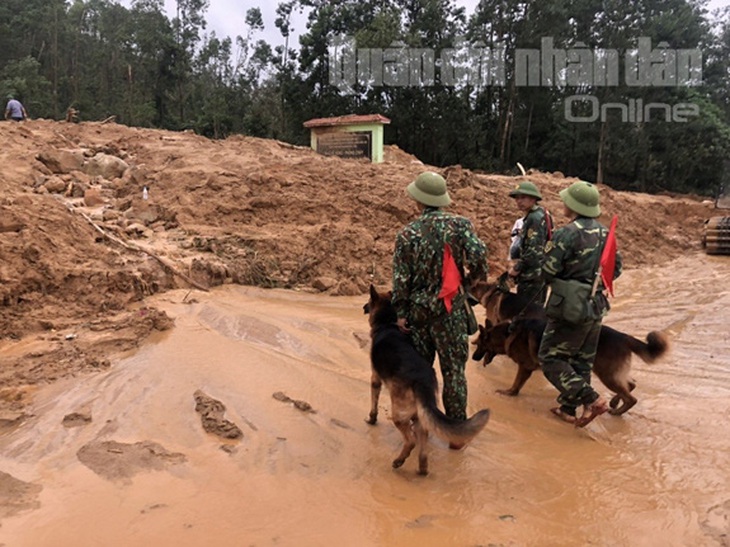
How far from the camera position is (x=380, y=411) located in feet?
15.4

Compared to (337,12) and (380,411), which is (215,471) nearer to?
(380,411)

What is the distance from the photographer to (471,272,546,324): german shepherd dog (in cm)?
547

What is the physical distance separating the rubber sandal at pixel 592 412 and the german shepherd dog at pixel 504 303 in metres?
1.09

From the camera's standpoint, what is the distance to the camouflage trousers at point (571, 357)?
432cm

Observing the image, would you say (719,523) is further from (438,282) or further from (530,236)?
(530,236)

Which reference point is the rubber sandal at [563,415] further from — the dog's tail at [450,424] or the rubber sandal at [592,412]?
the dog's tail at [450,424]

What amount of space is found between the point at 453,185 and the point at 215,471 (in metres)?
10.9

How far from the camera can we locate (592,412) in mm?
4254

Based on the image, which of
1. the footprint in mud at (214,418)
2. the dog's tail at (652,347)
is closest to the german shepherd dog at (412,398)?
the footprint in mud at (214,418)

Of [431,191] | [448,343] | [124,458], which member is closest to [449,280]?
[448,343]

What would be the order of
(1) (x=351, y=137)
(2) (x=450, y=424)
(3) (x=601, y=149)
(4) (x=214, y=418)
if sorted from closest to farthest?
(2) (x=450, y=424)
(4) (x=214, y=418)
(1) (x=351, y=137)
(3) (x=601, y=149)

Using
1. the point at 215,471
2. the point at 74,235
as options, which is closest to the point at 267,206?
the point at 74,235

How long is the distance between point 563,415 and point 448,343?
5.04ft

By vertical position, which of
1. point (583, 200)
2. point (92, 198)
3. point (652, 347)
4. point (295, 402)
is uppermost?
point (92, 198)
